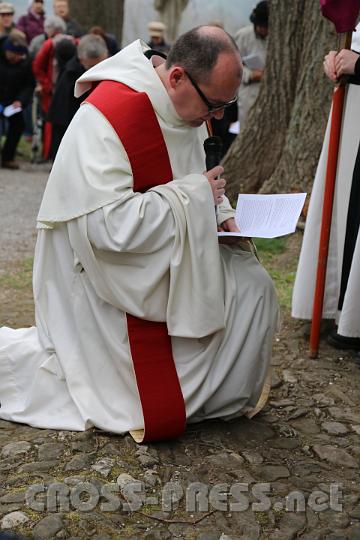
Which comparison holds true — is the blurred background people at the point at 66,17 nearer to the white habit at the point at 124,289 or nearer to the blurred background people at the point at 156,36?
the blurred background people at the point at 156,36

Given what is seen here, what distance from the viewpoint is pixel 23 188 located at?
34.9 ft

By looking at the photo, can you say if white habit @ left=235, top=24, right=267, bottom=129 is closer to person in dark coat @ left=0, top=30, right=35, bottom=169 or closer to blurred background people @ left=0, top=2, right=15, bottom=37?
person in dark coat @ left=0, top=30, right=35, bottom=169

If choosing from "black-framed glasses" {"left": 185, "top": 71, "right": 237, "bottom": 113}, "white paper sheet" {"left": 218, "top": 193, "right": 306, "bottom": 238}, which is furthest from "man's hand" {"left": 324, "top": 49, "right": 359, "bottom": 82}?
"black-framed glasses" {"left": 185, "top": 71, "right": 237, "bottom": 113}

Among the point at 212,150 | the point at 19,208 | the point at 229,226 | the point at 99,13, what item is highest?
the point at 212,150

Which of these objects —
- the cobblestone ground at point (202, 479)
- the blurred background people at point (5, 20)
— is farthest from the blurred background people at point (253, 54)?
the cobblestone ground at point (202, 479)

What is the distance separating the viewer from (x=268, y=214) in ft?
12.7

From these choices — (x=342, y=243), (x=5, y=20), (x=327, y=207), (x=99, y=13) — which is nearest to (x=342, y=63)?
(x=327, y=207)

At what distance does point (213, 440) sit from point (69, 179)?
128cm

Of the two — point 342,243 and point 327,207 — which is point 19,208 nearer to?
point 342,243

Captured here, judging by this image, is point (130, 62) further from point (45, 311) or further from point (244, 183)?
point (244, 183)

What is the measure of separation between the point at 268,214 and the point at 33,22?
1136 centimetres

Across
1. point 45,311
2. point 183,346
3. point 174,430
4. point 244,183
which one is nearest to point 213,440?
point 174,430

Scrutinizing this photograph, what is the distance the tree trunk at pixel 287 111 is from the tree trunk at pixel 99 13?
24.2 ft

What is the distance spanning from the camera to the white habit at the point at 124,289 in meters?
3.57
